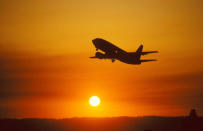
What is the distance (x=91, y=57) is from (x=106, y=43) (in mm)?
10424

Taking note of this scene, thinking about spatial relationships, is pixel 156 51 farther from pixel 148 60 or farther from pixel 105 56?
pixel 105 56

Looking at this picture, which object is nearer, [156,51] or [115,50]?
[156,51]

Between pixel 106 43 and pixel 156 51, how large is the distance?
25528 millimetres

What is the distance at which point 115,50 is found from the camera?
656 ft

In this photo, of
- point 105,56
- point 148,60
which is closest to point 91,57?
point 105,56

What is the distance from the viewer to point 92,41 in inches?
7795

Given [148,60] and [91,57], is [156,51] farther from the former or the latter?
[91,57]

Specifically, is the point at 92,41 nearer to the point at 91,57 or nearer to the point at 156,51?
the point at 91,57

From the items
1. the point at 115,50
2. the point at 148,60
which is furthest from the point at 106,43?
the point at 148,60

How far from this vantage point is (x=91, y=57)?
194500 millimetres

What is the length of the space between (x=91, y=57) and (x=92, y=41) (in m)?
8.72

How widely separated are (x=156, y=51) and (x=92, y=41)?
32386 mm

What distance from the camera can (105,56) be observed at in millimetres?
189875

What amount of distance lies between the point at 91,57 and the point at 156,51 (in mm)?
31500
